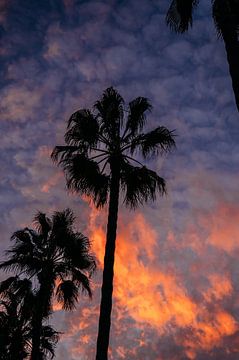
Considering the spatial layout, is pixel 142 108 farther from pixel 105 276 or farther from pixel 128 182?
pixel 105 276

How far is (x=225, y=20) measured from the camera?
9.45 m

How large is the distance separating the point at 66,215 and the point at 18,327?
11.8 metres

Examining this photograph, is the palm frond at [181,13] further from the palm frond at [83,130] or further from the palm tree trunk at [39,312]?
the palm tree trunk at [39,312]

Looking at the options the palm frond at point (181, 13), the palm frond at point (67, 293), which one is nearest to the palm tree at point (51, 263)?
the palm frond at point (67, 293)

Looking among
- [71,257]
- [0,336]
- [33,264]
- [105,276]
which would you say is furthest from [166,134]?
[0,336]

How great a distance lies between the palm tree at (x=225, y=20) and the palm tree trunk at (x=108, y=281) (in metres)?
5.56

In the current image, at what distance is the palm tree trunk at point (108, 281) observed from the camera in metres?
11.8

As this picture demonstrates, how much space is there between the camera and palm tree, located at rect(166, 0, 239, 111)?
28.7ft

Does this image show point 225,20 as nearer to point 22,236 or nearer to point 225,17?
point 225,17

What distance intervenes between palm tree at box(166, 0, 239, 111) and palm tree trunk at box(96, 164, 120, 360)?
556cm

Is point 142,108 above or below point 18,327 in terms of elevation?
above

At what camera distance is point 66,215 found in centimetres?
2217

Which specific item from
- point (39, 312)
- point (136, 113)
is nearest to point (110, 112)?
point (136, 113)

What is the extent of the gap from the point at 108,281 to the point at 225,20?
7.69 meters
